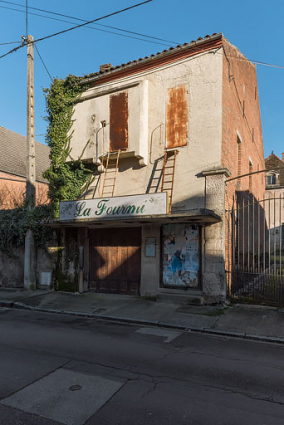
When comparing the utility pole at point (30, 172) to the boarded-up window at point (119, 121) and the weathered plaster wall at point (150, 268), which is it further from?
the weathered plaster wall at point (150, 268)

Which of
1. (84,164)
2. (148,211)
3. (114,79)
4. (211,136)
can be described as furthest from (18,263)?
(211,136)

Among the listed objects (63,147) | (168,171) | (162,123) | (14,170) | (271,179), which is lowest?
(168,171)

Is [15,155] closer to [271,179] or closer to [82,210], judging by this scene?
[82,210]

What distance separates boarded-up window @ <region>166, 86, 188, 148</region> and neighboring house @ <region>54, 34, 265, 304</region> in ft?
0.12

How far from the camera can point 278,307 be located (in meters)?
9.08

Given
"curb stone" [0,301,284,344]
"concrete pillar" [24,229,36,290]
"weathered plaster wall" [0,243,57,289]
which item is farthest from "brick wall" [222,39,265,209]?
"concrete pillar" [24,229,36,290]

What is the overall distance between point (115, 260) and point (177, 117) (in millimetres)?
5802

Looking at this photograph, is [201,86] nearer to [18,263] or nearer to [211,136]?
[211,136]

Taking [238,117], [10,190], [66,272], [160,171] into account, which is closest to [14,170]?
[10,190]

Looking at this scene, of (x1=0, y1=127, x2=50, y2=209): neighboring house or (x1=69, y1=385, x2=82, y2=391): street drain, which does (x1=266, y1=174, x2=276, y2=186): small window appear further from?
(x1=69, y1=385, x2=82, y2=391): street drain

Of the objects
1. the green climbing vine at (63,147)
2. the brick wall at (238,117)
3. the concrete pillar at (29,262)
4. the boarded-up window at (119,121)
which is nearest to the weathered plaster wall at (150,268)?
the brick wall at (238,117)

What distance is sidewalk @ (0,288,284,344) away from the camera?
24.5ft

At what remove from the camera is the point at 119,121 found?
38.1 feet

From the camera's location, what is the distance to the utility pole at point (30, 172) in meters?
12.5
